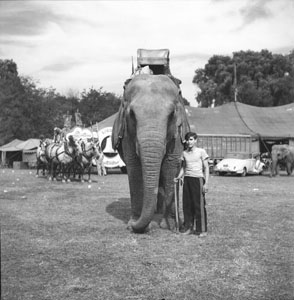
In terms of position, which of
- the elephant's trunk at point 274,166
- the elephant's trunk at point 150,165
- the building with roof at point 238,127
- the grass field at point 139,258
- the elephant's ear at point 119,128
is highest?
the building with roof at point 238,127

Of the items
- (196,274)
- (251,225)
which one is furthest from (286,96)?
(196,274)

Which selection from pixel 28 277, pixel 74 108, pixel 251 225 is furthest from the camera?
pixel 74 108

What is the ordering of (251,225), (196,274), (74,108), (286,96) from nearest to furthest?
1. (196,274)
2. (251,225)
3. (286,96)
4. (74,108)

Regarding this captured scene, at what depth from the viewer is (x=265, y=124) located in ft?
105

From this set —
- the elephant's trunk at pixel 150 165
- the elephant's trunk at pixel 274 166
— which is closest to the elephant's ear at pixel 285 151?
the elephant's trunk at pixel 274 166

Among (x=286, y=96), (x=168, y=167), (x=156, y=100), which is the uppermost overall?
(x=286, y=96)

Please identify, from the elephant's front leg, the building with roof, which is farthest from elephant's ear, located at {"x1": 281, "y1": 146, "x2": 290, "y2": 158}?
the elephant's front leg

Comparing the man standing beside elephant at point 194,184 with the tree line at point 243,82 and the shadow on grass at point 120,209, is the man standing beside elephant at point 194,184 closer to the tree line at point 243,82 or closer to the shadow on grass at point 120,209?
the shadow on grass at point 120,209

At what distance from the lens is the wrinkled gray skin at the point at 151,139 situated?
20.9ft

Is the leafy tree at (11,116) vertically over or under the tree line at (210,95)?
under

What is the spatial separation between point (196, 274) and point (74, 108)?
51626mm

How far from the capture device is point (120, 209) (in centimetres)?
1009

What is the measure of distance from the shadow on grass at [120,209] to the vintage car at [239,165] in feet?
44.2

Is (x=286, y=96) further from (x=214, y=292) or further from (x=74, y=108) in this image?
(x=214, y=292)
